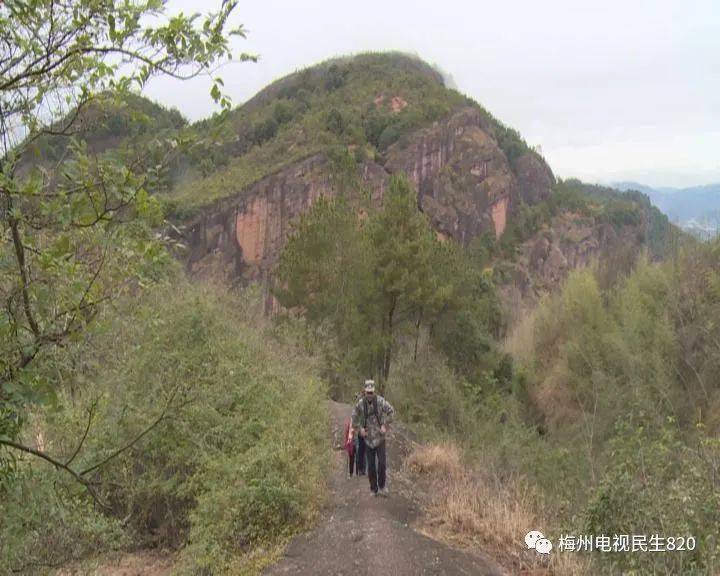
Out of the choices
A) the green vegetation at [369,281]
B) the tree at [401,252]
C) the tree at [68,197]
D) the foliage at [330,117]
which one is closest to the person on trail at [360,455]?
the tree at [68,197]

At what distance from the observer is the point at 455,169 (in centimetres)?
7719

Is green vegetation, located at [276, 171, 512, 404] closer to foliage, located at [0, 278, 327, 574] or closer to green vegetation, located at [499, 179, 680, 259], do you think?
foliage, located at [0, 278, 327, 574]

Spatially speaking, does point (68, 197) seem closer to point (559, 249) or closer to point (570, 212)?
point (559, 249)

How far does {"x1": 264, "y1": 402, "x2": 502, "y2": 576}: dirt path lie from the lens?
6.16 m

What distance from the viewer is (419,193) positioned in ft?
240

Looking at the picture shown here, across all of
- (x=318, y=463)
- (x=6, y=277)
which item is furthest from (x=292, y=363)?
(x=6, y=277)

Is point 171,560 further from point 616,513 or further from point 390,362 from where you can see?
point 390,362

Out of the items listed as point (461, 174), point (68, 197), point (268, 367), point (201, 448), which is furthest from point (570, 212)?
point (68, 197)

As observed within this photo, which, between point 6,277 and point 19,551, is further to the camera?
point 19,551

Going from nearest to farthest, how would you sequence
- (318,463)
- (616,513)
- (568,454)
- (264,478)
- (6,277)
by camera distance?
(6,277)
(616,513)
(264,478)
(318,463)
(568,454)

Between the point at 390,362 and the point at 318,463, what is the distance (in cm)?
1362

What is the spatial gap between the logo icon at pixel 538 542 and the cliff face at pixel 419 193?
145 ft

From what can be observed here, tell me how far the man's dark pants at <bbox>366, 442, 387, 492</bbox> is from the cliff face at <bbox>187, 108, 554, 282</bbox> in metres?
41.9

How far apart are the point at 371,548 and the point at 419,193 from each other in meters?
68.5
